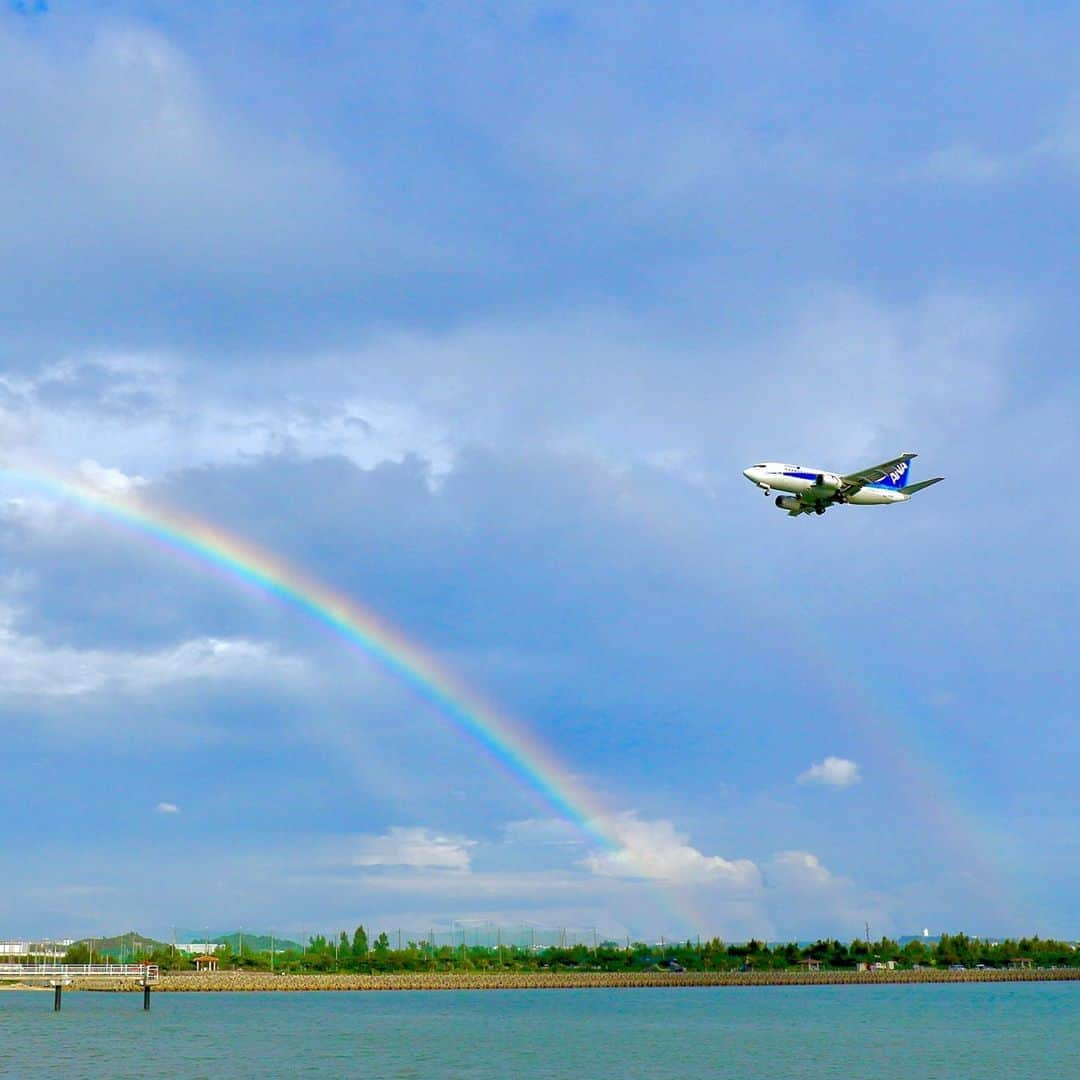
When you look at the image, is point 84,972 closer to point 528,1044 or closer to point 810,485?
point 528,1044

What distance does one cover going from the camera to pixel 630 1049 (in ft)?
398

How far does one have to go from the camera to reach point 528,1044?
12675cm

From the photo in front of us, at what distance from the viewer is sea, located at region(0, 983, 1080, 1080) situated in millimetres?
98625

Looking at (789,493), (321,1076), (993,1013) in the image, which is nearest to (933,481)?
(789,493)

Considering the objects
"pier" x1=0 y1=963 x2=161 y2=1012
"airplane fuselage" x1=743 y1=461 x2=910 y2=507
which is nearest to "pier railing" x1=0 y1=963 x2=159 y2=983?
"pier" x1=0 y1=963 x2=161 y2=1012

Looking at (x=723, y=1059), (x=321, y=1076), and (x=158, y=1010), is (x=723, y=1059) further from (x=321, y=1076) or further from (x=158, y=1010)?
(x=158, y=1010)

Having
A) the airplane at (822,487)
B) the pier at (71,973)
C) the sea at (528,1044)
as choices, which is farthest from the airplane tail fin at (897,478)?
the pier at (71,973)

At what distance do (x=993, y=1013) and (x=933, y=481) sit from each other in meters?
131

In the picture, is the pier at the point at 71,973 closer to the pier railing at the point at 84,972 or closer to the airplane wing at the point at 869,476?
the pier railing at the point at 84,972

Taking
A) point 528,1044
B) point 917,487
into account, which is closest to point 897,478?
point 917,487

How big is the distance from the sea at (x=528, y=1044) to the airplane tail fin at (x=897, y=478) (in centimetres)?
4301

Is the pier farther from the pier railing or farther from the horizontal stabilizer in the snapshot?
the horizontal stabilizer

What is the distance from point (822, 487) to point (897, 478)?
40.2ft

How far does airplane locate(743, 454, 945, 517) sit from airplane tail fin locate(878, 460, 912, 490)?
0.21 m
